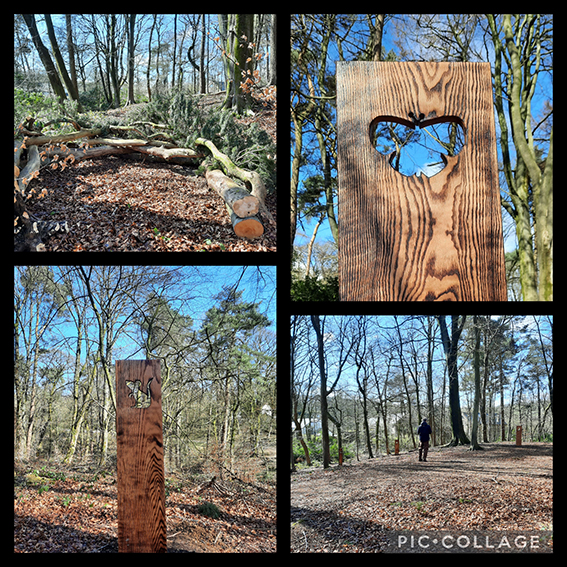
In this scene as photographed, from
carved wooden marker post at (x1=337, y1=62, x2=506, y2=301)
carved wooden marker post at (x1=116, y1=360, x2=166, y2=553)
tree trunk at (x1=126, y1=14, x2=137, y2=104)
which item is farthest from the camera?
tree trunk at (x1=126, y1=14, x2=137, y2=104)

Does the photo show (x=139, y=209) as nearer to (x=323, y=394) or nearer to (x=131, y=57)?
(x=131, y=57)

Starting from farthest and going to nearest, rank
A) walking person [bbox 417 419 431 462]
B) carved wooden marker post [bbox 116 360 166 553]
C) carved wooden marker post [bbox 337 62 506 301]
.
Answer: walking person [bbox 417 419 431 462]
carved wooden marker post [bbox 116 360 166 553]
carved wooden marker post [bbox 337 62 506 301]

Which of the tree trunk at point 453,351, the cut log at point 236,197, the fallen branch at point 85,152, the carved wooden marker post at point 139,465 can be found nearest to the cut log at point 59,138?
the fallen branch at point 85,152

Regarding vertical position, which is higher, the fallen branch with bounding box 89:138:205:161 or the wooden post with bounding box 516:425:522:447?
the fallen branch with bounding box 89:138:205:161

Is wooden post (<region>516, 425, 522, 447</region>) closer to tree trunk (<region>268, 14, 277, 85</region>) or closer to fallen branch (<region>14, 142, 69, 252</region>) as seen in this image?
tree trunk (<region>268, 14, 277, 85</region>)

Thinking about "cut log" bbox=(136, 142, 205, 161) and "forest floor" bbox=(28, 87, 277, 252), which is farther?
"cut log" bbox=(136, 142, 205, 161)

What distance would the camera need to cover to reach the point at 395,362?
2.54 m

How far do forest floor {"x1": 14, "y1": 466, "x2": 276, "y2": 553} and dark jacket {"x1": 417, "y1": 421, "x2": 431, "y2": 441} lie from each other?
2.91ft

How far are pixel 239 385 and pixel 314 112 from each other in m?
1.71

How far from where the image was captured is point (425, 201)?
204cm

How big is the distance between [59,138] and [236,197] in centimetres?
113

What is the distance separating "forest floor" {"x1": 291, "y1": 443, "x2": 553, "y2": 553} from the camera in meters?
2.33

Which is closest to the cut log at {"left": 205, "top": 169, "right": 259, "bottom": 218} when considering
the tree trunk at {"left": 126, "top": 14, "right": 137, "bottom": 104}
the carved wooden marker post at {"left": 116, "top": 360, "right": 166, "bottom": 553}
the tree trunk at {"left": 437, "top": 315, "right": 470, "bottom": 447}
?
the tree trunk at {"left": 126, "top": 14, "right": 137, "bottom": 104}
